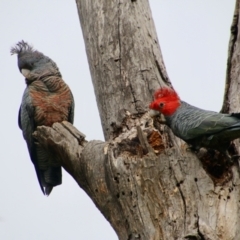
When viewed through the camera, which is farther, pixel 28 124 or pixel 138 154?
pixel 28 124

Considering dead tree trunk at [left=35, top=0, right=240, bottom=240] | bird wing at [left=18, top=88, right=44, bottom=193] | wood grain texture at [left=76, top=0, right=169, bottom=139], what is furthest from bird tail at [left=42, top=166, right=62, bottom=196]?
wood grain texture at [left=76, top=0, right=169, bottom=139]

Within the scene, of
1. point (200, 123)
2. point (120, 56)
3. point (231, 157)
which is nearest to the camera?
point (231, 157)

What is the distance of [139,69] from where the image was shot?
561cm

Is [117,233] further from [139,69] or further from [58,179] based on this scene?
[58,179]

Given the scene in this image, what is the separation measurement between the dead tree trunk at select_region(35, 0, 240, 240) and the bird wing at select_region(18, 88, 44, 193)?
1463mm

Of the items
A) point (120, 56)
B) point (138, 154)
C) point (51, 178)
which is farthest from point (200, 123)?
point (51, 178)

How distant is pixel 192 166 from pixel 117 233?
0.86m

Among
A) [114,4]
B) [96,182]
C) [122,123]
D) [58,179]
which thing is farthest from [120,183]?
[58,179]

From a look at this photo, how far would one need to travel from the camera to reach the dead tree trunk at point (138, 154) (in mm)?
4488

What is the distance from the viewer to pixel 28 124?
23.4ft

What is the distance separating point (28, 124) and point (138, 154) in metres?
2.61

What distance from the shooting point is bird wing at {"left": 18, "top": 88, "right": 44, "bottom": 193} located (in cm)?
708

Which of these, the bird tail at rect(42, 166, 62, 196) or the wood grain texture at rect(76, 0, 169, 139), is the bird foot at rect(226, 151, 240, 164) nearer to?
the wood grain texture at rect(76, 0, 169, 139)

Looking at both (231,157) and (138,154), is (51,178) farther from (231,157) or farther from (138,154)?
(231,157)
